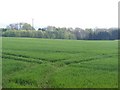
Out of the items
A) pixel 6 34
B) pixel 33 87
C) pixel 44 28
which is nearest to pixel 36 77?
pixel 33 87

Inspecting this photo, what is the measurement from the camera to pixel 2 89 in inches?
483

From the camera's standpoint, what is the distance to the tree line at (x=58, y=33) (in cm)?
8375

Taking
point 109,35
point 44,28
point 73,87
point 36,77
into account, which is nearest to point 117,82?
point 73,87

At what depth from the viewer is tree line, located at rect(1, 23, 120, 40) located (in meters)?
83.8

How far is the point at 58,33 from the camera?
90688 mm

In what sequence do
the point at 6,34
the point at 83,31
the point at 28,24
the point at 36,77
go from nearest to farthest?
the point at 36,77, the point at 6,34, the point at 83,31, the point at 28,24

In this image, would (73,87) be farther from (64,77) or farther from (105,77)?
(105,77)

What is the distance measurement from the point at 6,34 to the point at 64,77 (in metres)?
68.4

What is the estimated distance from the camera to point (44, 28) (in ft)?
292

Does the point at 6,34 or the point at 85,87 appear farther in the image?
the point at 6,34

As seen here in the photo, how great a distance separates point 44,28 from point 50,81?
75.8 m

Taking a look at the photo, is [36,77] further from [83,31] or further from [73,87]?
[83,31]

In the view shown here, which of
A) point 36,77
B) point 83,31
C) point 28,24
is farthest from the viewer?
point 28,24

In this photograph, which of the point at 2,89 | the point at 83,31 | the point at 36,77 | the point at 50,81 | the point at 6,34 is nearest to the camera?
the point at 2,89
